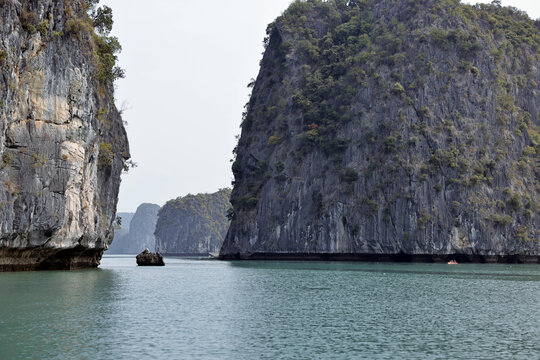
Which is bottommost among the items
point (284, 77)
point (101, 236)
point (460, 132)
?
point (101, 236)

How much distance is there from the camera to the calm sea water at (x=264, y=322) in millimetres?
17328

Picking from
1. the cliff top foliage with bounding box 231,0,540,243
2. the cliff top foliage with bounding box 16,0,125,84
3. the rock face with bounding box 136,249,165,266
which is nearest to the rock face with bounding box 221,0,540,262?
the cliff top foliage with bounding box 231,0,540,243

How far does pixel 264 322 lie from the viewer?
2297cm

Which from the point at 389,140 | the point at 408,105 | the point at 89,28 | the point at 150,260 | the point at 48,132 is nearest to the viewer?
the point at 48,132

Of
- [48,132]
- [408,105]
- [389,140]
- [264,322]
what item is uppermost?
[408,105]

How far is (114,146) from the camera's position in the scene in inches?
2454

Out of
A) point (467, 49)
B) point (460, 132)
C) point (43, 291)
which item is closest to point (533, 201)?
point (460, 132)

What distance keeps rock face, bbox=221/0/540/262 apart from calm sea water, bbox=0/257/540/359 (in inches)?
2042

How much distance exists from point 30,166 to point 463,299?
31553mm

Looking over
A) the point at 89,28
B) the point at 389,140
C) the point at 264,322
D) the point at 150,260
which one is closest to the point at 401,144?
the point at 389,140

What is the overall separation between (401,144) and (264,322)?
237 ft

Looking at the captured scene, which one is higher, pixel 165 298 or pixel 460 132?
pixel 460 132

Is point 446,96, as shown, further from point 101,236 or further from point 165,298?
point 165,298

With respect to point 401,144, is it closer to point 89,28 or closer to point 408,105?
point 408,105
